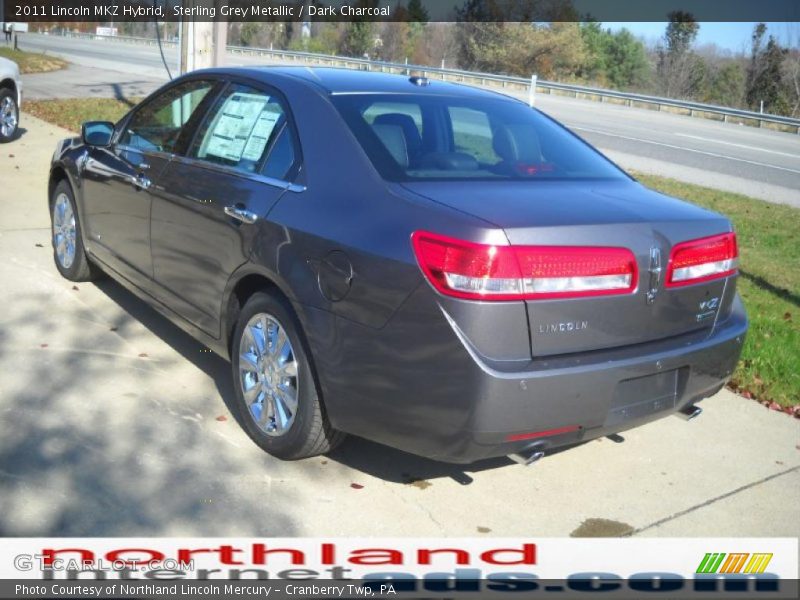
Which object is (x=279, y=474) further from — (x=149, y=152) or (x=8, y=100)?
(x=8, y=100)

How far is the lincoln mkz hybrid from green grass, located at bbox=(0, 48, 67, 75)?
2371 centimetres

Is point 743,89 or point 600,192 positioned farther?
point 743,89

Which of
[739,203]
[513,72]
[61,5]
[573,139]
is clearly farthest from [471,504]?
[513,72]

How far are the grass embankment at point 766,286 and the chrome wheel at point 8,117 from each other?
1439 mm

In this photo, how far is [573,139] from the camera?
187 inches

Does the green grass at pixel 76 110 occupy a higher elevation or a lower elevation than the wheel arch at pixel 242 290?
higher

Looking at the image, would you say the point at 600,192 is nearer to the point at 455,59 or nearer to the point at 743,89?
the point at 743,89

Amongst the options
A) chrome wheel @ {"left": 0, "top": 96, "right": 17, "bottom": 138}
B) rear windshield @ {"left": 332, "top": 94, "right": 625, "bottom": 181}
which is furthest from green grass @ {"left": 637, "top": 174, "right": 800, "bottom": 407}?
chrome wheel @ {"left": 0, "top": 96, "right": 17, "bottom": 138}

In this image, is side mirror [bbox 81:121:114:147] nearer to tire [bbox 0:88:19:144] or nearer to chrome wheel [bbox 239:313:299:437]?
chrome wheel [bbox 239:313:299:437]

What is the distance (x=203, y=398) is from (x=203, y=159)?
4.08 ft

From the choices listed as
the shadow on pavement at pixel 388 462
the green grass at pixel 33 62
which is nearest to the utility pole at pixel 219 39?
the shadow on pavement at pixel 388 462

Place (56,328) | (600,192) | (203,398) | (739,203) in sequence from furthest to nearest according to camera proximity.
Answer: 1. (739,203)
2. (56,328)
3. (203,398)
4. (600,192)

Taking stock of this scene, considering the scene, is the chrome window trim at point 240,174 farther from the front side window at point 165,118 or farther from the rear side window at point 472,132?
the rear side window at point 472,132

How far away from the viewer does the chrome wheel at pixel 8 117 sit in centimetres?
1282
